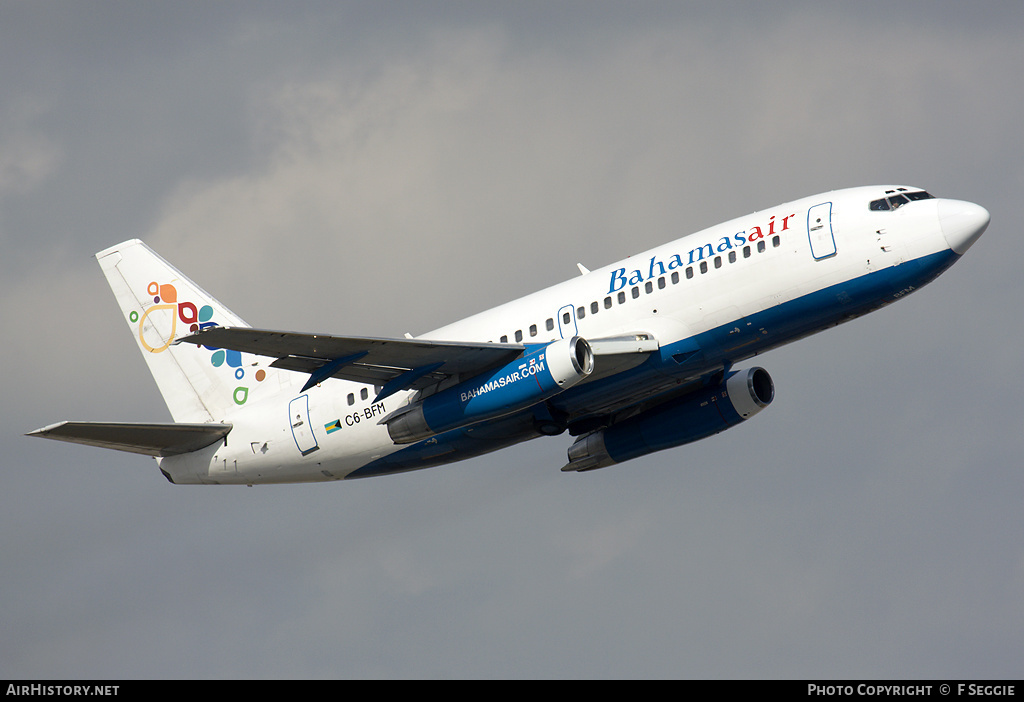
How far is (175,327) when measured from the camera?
55312mm

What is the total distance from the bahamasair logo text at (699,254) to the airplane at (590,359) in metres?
0.05

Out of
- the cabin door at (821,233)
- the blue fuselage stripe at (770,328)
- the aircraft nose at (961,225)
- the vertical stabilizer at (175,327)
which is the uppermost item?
the vertical stabilizer at (175,327)

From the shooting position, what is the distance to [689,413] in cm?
4978

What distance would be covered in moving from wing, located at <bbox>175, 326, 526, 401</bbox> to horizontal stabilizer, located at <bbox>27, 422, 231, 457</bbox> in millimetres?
7557

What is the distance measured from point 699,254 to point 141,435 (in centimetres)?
2176

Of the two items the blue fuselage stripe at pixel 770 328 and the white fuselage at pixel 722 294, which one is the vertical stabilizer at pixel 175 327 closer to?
the white fuselage at pixel 722 294

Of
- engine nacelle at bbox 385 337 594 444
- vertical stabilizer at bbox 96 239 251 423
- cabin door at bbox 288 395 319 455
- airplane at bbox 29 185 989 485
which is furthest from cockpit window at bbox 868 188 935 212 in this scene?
vertical stabilizer at bbox 96 239 251 423

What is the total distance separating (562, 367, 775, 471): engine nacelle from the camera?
1935 inches

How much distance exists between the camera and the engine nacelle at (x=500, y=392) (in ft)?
137

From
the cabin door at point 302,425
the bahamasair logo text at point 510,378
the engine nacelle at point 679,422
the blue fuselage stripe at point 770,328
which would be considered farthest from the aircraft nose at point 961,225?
the cabin door at point 302,425

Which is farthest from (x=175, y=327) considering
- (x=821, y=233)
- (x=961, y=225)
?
(x=961, y=225)
